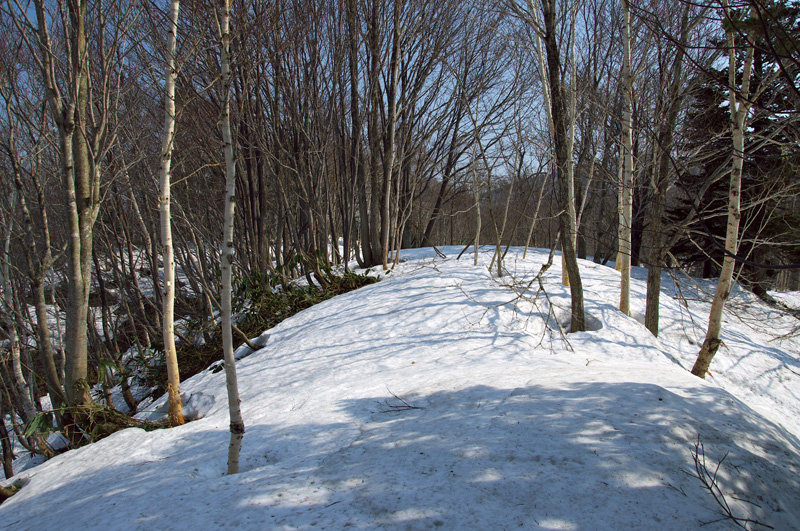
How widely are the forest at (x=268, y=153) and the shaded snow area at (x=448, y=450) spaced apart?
0.55 metres

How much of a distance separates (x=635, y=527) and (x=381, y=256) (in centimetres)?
811

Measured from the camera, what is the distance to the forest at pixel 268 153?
3.99 meters

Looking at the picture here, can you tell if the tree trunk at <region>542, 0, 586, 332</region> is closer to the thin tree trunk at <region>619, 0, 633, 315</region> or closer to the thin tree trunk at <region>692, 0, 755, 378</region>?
the thin tree trunk at <region>619, 0, 633, 315</region>

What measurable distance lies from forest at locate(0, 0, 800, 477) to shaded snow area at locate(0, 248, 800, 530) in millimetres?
551

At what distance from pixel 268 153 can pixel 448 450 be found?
7.04 m

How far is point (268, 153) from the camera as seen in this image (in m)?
A: 8.05

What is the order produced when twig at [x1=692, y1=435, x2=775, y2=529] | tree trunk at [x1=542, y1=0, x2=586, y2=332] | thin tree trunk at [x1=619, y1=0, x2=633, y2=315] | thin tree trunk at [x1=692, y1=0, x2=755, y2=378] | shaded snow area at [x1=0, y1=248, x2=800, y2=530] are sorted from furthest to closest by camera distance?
1. thin tree trunk at [x1=619, y1=0, x2=633, y2=315]
2. tree trunk at [x1=542, y1=0, x2=586, y2=332]
3. thin tree trunk at [x1=692, y1=0, x2=755, y2=378]
4. shaded snow area at [x1=0, y1=248, x2=800, y2=530]
5. twig at [x1=692, y1=435, x2=775, y2=529]

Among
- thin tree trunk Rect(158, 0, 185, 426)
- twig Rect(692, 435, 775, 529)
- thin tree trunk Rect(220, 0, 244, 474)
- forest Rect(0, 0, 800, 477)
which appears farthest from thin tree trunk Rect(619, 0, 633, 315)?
thin tree trunk Rect(158, 0, 185, 426)

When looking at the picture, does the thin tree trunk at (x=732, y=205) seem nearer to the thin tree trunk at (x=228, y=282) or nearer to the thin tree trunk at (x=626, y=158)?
the thin tree trunk at (x=626, y=158)

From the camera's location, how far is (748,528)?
1771 mm

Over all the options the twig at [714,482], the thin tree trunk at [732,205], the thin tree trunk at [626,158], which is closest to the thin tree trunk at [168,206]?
the twig at [714,482]

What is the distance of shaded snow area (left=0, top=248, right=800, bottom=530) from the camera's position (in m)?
1.93

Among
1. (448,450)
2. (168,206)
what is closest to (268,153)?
(168,206)

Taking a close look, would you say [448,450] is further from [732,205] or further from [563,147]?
[563,147]
